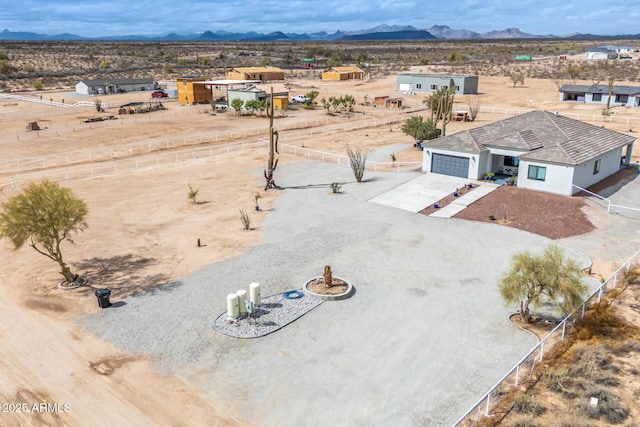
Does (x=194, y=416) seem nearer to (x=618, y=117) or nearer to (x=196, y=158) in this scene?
(x=196, y=158)

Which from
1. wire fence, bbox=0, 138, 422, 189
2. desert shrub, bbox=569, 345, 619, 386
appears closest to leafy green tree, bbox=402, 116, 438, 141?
wire fence, bbox=0, 138, 422, 189

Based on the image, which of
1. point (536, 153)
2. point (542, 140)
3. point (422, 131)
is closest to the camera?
point (536, 153)

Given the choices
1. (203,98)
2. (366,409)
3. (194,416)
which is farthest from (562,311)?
(203,98)

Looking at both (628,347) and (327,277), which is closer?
(628,347)

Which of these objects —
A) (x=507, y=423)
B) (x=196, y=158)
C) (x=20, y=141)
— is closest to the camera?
(x=507, y=423)

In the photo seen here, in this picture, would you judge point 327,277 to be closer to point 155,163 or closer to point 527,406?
point 527,406

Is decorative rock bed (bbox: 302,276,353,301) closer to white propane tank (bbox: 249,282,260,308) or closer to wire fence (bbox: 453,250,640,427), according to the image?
white propane tank (bbox: 249,282,260,308)

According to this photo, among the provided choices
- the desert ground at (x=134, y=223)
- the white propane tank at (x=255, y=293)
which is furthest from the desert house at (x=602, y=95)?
the white propane tank at (x=255, y=293)

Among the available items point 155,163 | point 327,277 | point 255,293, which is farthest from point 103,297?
point 155,163
